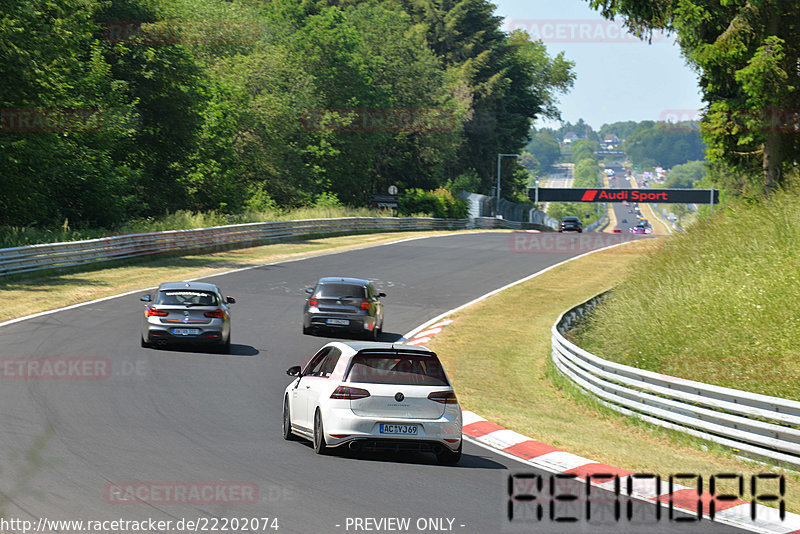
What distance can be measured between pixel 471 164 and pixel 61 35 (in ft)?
251

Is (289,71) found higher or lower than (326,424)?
higher

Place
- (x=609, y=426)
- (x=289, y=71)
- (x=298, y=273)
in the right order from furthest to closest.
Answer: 1. (x=289, y=71)
2. (x=298, y=273)
3. (x=609, y=426)

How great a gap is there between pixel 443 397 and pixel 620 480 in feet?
7.31

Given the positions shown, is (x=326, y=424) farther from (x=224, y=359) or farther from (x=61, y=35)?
(x=61, y=35)

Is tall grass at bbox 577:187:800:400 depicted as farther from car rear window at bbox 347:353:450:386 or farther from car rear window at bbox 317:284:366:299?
car rear window at bbox 347:353:450:386

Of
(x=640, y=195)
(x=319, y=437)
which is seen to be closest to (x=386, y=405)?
(x=319, y=437)

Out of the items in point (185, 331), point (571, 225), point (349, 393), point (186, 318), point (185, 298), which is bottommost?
point (571, 225)

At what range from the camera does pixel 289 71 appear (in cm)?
7606

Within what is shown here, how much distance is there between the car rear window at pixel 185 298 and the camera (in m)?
20.8

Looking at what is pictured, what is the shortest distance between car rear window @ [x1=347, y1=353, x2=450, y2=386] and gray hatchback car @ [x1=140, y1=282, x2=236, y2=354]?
9.55 m

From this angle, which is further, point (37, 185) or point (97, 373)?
point (37, 185)

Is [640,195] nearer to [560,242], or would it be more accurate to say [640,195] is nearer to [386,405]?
[560,242]

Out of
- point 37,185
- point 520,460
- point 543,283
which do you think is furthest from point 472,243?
point 520,460

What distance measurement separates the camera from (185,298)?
68.8ft
